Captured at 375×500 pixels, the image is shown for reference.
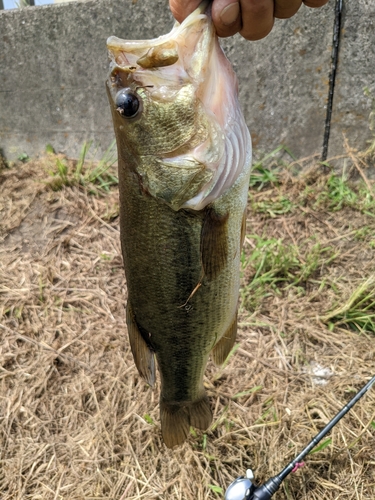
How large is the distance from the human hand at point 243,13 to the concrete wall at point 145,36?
2.26 metres

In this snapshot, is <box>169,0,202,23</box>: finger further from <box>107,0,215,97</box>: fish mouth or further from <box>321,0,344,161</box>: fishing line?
<box>321,0,344,161</box>: fishing line

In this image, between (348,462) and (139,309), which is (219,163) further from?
(348,462)

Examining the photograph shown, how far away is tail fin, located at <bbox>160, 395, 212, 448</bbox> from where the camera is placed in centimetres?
177

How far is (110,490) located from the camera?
7.48ft

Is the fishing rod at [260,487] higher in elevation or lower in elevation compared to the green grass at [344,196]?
lower

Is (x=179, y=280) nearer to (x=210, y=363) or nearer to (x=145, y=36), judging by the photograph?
(x=210, y=363)

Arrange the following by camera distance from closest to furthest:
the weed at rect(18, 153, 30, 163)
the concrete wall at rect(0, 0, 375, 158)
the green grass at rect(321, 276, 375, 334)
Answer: the green grass at rect(321, 276, 375, 334) < the concrete wall at rect(0, 0, 375, 158) < the weed at rect(18, 153, 30, 163)

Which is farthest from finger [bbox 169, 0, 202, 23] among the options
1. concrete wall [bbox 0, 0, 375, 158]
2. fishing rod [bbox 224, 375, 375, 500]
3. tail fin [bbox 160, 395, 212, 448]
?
concrete wall [bbox 0, 0, 375, 158]

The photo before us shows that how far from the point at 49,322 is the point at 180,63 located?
244 centimetres

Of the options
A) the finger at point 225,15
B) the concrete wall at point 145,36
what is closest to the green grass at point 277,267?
the concrete wall at point 145,36

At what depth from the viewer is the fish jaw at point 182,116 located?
1.23 m

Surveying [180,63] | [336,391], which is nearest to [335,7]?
[180,63]

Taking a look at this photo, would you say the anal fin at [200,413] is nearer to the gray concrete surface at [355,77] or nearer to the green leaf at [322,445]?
the green leaf at [322,445]

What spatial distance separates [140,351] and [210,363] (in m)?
1.23
